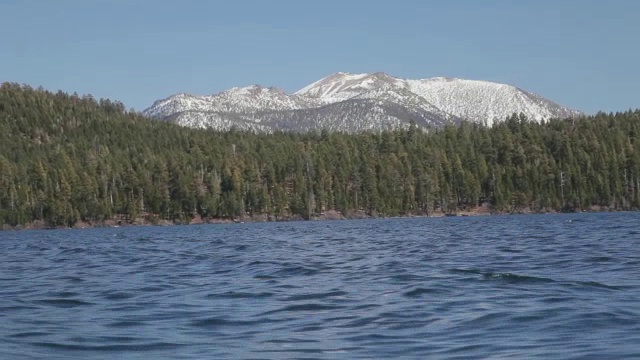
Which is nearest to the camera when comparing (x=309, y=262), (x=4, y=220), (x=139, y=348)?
(x=139, y=348)

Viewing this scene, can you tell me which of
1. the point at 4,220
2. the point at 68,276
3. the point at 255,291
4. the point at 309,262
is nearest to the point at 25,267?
the point at 68,276

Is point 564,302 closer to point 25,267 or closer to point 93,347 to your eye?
point 93,347

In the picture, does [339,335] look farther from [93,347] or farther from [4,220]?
[4,220]

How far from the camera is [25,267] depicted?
147ft

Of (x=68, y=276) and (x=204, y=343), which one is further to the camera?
(x=68, y=276)

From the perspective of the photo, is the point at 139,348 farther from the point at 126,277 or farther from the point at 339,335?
the point at 126,277

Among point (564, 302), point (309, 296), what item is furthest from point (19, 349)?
point (564, 302)

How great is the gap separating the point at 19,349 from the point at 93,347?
1525mm

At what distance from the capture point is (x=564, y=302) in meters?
24.2

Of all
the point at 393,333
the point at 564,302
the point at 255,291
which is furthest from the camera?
the point at 255,291

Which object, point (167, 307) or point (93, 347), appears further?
point (167, 307)

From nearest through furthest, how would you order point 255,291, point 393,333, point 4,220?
point 393,333 < point 255,291 < point 4,220

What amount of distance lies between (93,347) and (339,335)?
538cm

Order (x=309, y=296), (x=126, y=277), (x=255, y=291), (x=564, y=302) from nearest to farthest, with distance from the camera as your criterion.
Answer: (x=564, y=302)
(x=309, y=296)
(x=255, y=291)
(x=126, y=277)
